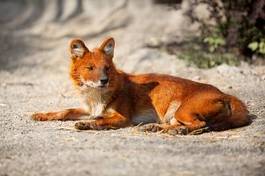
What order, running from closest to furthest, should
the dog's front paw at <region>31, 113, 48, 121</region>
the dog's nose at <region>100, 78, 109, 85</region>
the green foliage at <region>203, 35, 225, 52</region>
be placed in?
the dog's nose at <region>100, 78, 109, 85</region>
the dog's front paw at <region>31, 113, 48, 121</region>
the green foliage at <region>203, 35, 225, 52</region>

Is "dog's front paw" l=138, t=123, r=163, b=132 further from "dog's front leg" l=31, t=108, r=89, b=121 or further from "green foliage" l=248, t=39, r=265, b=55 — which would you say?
"green foliage" l=248, t=39, r=265, b=55

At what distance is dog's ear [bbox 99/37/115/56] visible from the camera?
833 cm

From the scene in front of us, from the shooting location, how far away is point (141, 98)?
8.36 metres

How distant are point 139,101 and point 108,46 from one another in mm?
700

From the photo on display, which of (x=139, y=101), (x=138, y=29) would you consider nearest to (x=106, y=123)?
(x=139, y=101)

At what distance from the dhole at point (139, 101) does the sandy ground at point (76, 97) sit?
18 centimetres

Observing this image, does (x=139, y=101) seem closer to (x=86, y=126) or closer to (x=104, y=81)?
(x=104, y=81)

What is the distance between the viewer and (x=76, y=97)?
10.3m

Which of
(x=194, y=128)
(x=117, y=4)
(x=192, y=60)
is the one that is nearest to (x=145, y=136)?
(x=194, y=128)

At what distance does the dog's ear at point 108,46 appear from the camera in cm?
833

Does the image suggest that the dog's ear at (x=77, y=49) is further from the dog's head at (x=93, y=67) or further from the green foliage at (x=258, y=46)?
the green foliage at (x=258, y=46)

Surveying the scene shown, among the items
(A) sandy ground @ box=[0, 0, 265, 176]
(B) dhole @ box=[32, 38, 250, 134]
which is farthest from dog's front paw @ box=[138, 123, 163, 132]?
(A) sandy ground @ box=[0, 0, 265, 176]

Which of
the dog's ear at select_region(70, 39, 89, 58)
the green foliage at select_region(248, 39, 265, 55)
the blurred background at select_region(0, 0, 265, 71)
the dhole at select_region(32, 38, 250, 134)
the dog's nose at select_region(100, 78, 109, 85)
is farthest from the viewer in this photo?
the blurred background at select_region(0, 0, 265, 71)

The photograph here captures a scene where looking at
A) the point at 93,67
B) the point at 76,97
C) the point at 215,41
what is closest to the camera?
the point at 93,67
